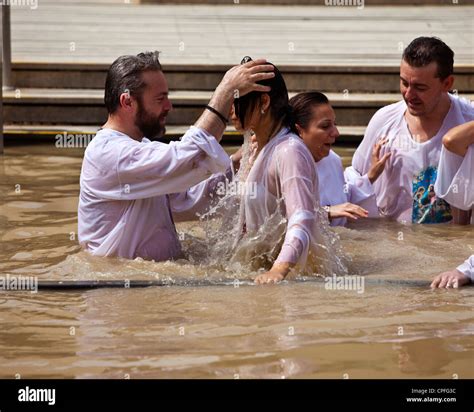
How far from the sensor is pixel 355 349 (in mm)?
4707

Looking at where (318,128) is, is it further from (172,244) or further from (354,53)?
(354,53)

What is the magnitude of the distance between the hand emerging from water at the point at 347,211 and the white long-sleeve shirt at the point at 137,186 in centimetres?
124

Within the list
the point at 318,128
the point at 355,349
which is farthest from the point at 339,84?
the point at 355,349

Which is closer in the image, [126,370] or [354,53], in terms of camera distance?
[126,370]

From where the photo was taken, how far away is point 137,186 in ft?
19.3

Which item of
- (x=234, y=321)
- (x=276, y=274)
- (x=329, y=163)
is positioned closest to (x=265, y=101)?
(x=276, y=274)

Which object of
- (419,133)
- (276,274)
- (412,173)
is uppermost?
(419,133)

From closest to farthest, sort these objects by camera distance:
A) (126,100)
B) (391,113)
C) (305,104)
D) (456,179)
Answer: (126,100)
(305,104)
(456,179)
(391,113)

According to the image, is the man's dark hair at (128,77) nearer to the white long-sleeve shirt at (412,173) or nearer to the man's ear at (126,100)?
the man's ear at (126,100)

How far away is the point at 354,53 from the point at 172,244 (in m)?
6.19

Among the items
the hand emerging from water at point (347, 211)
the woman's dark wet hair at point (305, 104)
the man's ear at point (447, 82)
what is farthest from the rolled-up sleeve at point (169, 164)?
the man's ear at point (447, 82)

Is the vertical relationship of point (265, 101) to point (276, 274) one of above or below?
above

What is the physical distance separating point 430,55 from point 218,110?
7.26 feet

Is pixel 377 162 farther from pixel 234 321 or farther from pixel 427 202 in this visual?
pixel 234 321
